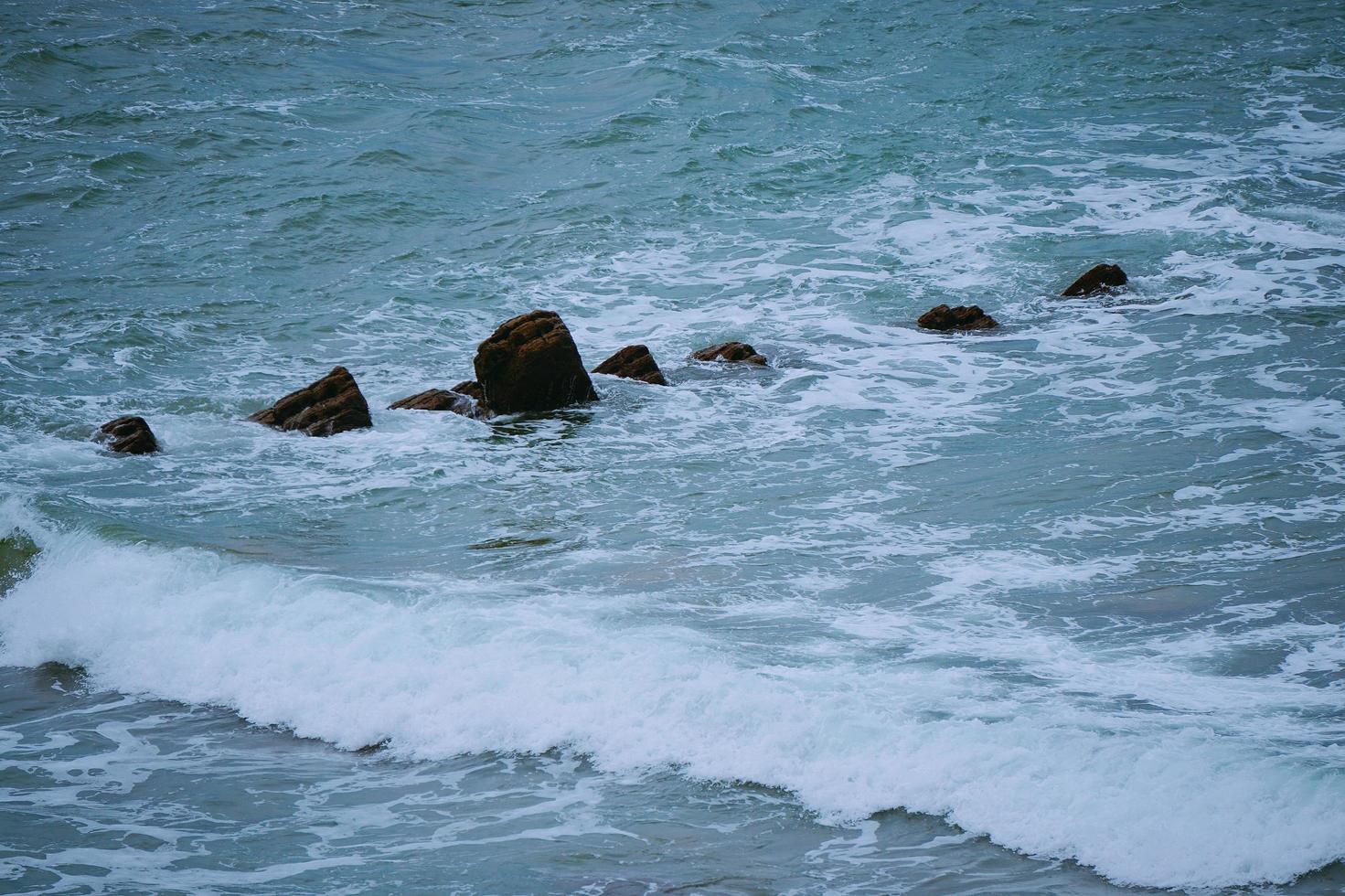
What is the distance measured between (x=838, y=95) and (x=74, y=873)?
67.5 feet

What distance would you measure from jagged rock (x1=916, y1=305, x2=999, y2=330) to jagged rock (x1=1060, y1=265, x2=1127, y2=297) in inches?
51.2

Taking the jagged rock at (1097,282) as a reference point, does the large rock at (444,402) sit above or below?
below

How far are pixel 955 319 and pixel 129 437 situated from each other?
8970mm

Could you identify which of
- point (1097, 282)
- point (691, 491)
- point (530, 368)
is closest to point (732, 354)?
point (530, 368)

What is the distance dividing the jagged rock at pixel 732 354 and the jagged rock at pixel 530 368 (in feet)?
5.61

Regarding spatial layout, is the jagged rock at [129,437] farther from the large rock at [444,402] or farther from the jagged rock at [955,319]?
the jagged rock at [955,319]

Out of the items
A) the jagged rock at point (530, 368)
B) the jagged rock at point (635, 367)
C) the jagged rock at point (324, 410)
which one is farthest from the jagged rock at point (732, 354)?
the jagged rock at point (324, 410)

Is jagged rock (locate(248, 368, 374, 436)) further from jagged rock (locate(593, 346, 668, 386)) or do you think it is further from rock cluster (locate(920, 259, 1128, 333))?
rock cluster (locate(920, 259, 1128, 333))

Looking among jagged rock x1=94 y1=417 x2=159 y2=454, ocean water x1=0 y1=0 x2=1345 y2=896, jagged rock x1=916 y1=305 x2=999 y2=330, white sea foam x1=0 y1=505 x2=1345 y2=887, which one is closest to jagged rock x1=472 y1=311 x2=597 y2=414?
ocean water x1=0 y1=0 x2=1345 y2=896

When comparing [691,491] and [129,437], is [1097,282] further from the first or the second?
[129,437]

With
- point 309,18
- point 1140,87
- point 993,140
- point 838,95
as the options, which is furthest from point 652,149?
point 309,18

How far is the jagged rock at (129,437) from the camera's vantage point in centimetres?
1136

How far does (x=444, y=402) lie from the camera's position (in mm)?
12469

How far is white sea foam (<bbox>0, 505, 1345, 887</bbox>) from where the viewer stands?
5465 mm
